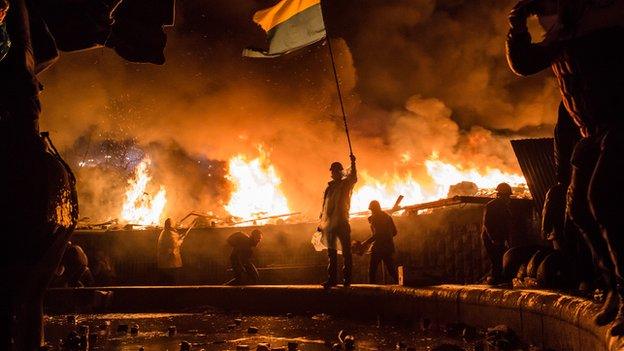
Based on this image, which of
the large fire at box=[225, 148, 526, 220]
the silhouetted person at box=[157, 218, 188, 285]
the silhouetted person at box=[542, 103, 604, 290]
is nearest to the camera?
the silhouetted person at box=[542, 103, 604, 290]

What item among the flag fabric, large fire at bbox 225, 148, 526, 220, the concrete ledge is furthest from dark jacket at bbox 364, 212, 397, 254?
large fire at bbox 225, 148, 526, 220

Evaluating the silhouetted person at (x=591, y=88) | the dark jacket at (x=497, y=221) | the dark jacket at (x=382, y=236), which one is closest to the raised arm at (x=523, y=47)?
the silhouetted person at (x=591, y=88)

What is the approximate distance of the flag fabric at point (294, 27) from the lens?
11.1 metres

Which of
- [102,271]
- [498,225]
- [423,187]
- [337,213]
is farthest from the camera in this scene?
[423,187]

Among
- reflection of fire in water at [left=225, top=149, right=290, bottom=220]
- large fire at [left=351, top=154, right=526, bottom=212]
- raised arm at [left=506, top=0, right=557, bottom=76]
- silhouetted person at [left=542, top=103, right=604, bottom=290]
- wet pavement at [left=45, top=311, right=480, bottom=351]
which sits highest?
reflection of fire in water at [left=225, top=149, right=290, bottom=220]

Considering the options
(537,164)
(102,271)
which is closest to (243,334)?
(537,164)

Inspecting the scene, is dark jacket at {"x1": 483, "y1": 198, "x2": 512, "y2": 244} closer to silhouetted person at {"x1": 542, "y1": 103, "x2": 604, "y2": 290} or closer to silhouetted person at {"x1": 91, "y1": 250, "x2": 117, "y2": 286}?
silhouetted person at {"x1": 542, "y1": 103, "x2": 604, "y2": 290}

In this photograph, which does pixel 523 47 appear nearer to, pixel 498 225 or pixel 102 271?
pixel 498 225

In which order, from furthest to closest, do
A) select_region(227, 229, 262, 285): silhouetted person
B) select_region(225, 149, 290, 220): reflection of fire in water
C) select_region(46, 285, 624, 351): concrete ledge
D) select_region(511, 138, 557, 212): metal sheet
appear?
select_region(225, 149, 290, 220): reflection of fire in water → select_region(227, 229, 262, 285): silhouetted person → select_region(511, 138, 557, 212): metal sheet → select_region(46, 285, 624, 351): concrete ledge

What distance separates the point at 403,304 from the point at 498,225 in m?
3.54

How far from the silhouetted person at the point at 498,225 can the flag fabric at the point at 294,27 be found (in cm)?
485

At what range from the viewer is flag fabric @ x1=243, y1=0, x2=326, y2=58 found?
11094mm

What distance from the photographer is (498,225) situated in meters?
10.1

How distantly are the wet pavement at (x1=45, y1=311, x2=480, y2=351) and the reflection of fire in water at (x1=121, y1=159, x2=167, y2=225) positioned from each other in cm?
2103
